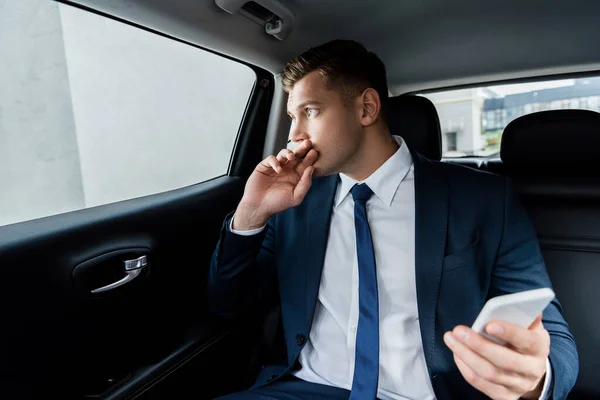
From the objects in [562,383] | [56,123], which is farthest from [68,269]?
[56,123]

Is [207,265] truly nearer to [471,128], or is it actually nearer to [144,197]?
[144,197]

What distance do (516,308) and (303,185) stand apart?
31.9 inches

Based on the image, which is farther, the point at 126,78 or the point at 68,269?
the point at 126,78

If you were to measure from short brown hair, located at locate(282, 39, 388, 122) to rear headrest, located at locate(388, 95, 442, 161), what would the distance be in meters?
0.42

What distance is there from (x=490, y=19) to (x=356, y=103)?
824mm

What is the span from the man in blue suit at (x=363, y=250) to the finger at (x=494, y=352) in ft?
1.54

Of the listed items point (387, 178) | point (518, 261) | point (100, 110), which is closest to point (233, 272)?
point (387, 178)

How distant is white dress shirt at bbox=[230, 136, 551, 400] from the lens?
121cm

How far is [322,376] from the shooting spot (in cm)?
133

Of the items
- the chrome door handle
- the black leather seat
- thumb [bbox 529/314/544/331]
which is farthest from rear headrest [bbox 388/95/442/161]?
thumb [bbox 529/314/544/331]

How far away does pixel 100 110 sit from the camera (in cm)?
284

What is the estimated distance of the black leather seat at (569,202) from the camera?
1452 mm

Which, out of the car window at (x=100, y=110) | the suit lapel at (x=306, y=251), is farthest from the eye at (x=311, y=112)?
the car window at (x=100, y=110)

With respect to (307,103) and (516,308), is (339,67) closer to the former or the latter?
(307,103)
